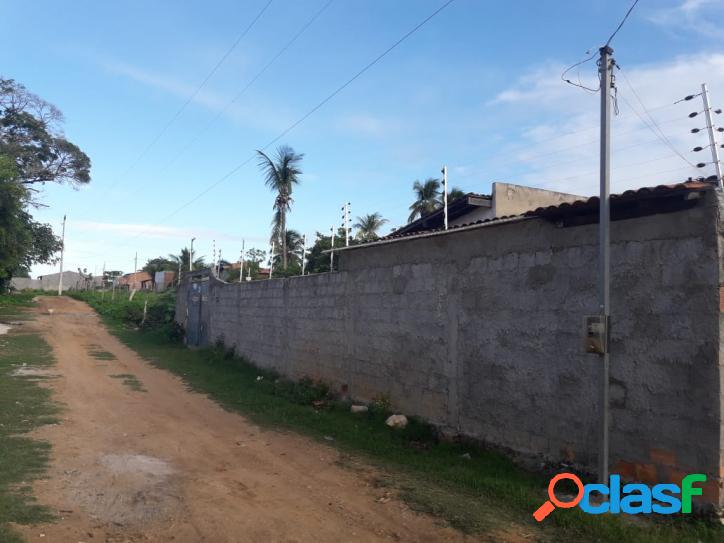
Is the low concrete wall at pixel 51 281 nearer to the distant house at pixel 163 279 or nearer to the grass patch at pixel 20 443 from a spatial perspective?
the distant house at pixel 163 279

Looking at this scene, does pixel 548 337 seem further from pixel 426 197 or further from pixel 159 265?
pixel 159 265

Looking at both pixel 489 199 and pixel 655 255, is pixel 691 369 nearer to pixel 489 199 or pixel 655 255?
pixel 655 255

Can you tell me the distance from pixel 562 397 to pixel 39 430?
7238 mm

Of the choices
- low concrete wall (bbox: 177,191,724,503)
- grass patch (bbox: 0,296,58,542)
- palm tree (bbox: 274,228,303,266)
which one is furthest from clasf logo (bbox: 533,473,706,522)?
palm tree (bbox: 274,228,303,266)

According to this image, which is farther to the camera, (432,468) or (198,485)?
(432,468)

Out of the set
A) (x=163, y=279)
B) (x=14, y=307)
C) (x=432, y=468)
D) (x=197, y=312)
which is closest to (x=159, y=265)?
(x=163, y=279)

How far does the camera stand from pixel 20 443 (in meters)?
7.29

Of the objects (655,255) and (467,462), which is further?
(467,462)

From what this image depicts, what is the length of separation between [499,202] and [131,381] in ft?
33.7

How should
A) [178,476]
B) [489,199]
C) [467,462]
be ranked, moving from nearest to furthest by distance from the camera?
[178,476] → [467,462] → [489,199]

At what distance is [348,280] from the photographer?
35.5 feet

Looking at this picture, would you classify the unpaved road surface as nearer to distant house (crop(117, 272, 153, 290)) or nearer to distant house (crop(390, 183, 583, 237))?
distant house (crop(390, 183, 583, 237))

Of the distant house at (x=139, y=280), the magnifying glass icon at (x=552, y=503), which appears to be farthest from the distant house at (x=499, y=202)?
the distant house at (x=139, y=280)

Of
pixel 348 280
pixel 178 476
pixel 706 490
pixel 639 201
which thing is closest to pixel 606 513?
pixel 706 490
